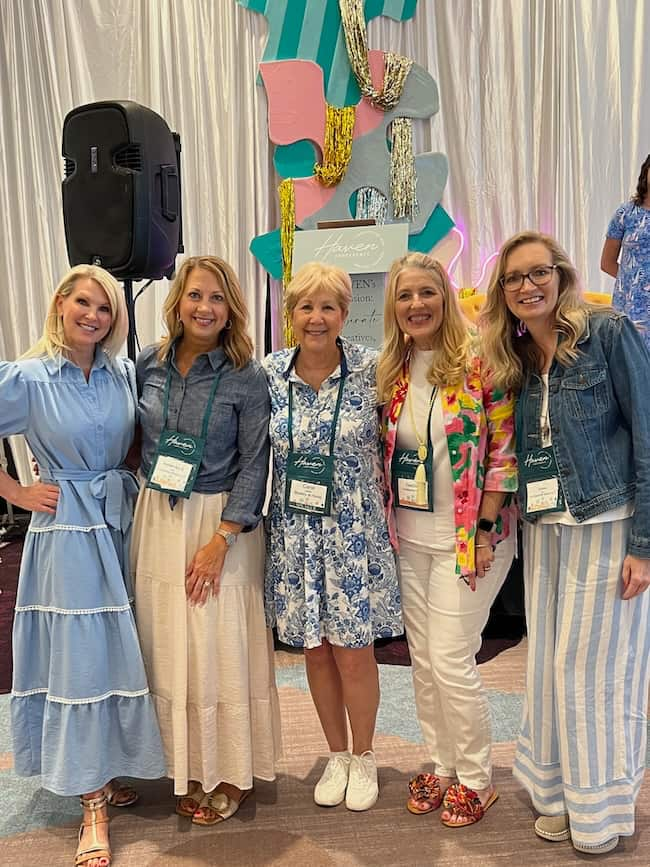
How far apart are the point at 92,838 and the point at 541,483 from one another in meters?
1.43

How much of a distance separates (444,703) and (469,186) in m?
3.36

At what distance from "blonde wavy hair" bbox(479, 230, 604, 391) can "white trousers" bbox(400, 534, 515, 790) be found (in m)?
0.46

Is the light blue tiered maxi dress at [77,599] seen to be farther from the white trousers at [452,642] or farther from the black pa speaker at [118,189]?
the black pa speaker at [118,189]

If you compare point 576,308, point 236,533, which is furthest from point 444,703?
point 576,308

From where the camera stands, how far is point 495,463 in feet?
6.16

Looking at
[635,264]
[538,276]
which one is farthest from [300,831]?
[635,264]

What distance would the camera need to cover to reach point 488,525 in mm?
1889

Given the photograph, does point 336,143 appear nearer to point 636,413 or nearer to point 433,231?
point 433,231

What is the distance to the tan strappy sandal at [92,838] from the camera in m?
1.85

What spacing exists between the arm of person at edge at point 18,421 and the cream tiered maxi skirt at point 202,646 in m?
0.23

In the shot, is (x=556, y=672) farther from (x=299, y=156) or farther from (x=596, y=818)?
(x=299, y=156)

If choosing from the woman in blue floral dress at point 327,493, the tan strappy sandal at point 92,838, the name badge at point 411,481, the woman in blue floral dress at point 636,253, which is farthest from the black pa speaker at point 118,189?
the woman in blue floral dress at point 636,253

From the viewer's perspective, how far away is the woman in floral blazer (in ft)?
6.07

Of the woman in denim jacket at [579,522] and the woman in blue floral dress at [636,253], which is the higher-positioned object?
the woman in blue floral dress at [636,253]
